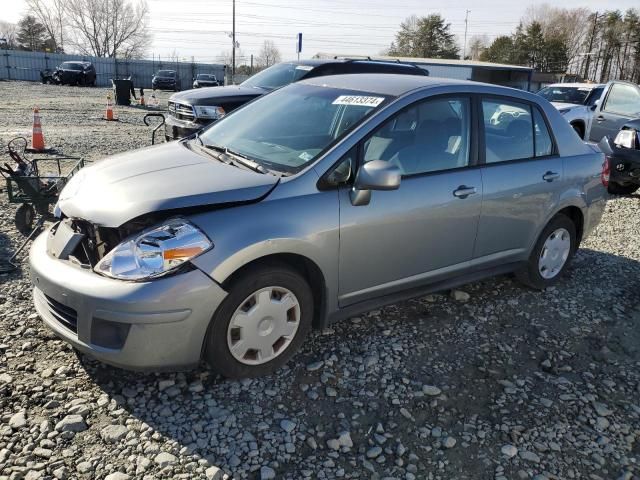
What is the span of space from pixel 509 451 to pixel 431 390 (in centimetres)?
57

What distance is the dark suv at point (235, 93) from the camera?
29.2 ft

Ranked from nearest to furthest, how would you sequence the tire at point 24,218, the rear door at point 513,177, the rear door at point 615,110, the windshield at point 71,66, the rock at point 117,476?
the rock at point 117,476, the rear door at point 513,177, the tire at point 24,218, the rear door at point 615,110, the windshield at point 71,66

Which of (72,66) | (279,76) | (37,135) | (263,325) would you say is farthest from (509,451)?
(72,66)

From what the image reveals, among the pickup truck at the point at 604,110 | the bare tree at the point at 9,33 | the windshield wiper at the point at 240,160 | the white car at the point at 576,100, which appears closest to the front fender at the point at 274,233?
the windshield wiper at the point at 240,160

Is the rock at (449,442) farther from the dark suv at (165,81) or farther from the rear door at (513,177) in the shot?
the dark suv at (165,81)

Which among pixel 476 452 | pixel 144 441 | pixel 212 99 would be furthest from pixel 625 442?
pixel 212 99

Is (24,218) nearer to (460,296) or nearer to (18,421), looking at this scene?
(18,421)

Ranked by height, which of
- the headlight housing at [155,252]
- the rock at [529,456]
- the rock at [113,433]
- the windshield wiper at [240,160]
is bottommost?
the rock at [529,456]

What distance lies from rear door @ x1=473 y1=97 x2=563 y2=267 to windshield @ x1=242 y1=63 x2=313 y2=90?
19.9ft

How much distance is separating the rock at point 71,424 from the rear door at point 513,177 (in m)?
2.81

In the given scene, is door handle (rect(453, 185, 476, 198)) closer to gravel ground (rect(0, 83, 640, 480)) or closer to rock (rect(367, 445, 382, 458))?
gravel ground (rect(0, 83, 640, 480))

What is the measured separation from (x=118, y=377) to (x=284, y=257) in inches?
46.1

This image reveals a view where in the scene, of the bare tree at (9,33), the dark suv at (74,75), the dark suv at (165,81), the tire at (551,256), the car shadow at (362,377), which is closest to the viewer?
the car shadow at (362,377)

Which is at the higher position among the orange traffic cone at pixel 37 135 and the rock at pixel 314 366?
the orange traffic cone at pixel 37 135
